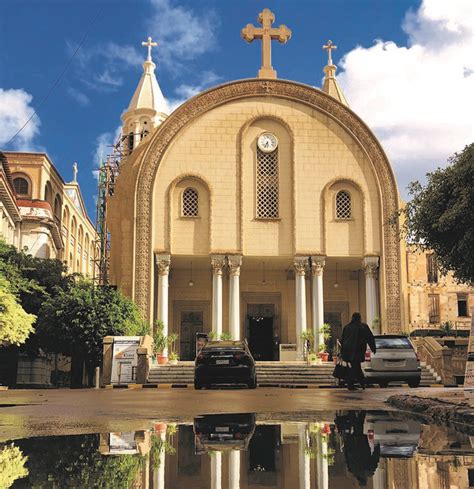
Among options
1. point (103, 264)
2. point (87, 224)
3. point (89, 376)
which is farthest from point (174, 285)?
point (87, 224)

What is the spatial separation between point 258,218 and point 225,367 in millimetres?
14623

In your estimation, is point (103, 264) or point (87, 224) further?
point (87, 224)

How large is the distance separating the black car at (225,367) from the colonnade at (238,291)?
485 inches

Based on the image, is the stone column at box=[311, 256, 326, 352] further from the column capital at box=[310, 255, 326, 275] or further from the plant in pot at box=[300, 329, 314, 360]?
the plant in pot at box=[300, 329, 314, 360]

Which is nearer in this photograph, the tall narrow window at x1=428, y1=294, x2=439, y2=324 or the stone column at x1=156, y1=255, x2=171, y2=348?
the stone column at x1=156, y1=255, x2=171, y2=348

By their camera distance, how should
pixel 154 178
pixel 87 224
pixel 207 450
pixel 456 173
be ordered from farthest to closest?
pixel 87 224 → pixel 154 178 → pixel 456 173 → pixel 207 450

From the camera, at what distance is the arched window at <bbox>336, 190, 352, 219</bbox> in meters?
33.6

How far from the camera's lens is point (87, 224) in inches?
2901

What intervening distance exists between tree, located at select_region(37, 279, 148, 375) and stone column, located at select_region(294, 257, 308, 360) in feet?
25.9

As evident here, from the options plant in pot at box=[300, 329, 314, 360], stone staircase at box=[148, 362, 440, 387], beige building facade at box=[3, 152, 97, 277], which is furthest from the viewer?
beige building facade at box=[3, 152, 97, 277]

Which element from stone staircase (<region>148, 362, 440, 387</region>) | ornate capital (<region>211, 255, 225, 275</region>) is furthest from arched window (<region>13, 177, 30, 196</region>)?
stone staircase (<region>148, 362, 440, 387</region>)

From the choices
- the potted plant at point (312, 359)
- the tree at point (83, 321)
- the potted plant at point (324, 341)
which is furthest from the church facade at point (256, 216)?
the tree at point (83, 321)

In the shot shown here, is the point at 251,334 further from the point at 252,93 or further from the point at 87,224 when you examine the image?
the point at 87,224

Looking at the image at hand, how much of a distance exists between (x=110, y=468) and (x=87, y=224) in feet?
233
